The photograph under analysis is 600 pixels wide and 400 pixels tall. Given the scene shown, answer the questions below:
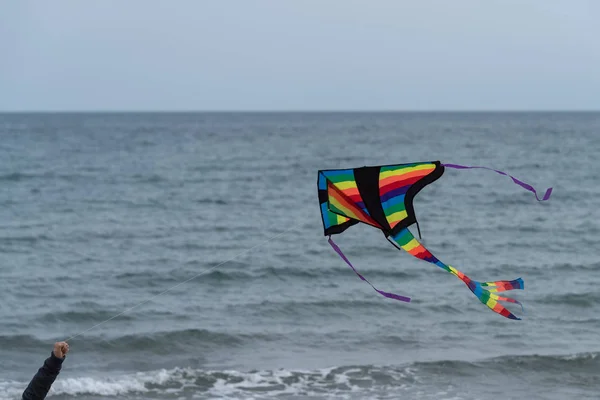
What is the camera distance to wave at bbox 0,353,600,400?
38.4ft

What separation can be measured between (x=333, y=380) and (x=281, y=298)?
15.2 feet

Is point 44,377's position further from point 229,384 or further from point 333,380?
point 333,380

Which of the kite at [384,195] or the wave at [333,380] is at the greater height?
the kite at [384,195]

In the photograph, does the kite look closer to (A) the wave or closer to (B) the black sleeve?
(B) the black sleeve

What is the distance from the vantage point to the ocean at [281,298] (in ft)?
40.2

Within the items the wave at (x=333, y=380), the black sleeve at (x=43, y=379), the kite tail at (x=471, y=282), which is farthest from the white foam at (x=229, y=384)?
the black sleeve at (x=43, y=379)

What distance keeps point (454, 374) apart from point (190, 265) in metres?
8.93

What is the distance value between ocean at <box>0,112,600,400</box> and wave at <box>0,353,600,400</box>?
0.03 meters

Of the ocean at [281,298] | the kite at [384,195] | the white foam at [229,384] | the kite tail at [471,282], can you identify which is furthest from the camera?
the ocean at [281,298]

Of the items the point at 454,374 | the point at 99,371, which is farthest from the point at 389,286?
the point at 99,371

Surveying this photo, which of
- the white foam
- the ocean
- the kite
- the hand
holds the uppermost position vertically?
the kite

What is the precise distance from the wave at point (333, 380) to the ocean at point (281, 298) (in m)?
0.03

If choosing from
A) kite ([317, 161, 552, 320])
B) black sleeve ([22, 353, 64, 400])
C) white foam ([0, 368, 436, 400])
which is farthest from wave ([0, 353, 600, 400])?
black sleeve ([22, 353, 64, 400])

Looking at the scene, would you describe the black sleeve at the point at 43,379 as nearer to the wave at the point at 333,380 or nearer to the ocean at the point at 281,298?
the ocean at the point at 281,298
